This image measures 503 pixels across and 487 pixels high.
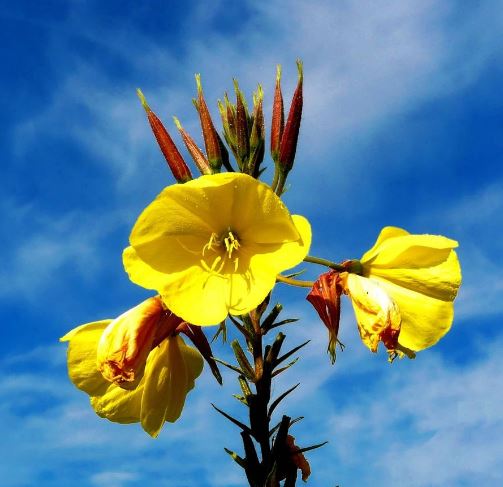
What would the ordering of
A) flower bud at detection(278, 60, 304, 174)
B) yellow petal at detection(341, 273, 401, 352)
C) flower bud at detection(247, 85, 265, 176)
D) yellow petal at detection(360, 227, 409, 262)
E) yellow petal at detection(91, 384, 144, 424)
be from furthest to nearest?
flower bud at detection(247, 85, 265, 176)
flower bud at detection(278, 60, 304, 174)
yellow petal at detection(91, 384, 144, 424)
yellow petal at detection(360, 227, 409, 262)
yellow petal at detection(341, 273, 401, 352)

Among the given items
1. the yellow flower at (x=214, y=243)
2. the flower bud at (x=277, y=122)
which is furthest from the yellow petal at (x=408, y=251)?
the flower bud at (x=277, y=122)

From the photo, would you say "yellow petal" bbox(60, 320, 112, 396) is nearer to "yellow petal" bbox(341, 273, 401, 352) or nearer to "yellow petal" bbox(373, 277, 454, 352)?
"yellow petal" bbox(341, 273, 401, 352)

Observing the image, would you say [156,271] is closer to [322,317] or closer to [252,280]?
[252,280]

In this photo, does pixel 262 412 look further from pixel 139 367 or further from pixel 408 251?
pixel 408 251

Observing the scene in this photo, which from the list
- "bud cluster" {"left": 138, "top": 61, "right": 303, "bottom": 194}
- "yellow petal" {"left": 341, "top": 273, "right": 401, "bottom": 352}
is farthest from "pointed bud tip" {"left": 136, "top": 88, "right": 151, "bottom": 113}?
"yellow petal" {"left": 341, "top": 273, "right": 401, "bottom": 352}

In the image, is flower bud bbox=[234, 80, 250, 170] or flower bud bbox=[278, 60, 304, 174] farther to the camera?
flower bud bbox=[234, 80, 250, 170]

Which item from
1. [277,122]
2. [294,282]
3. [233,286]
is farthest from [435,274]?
[277,122]
